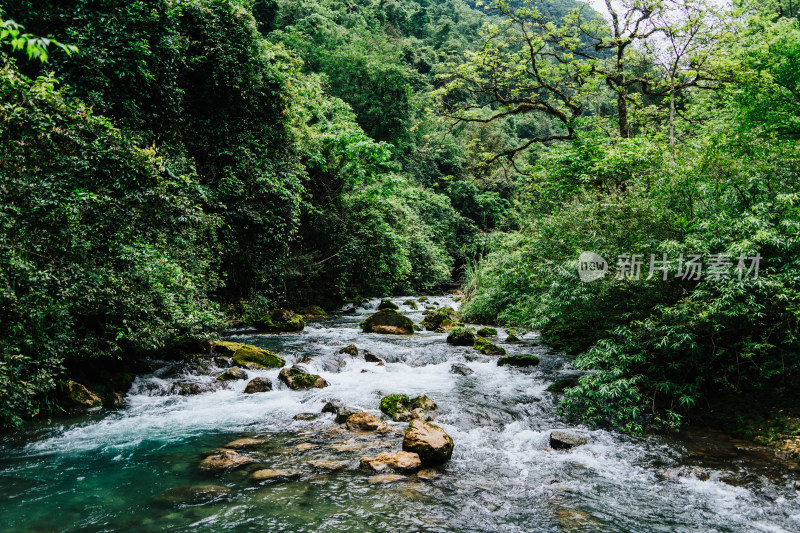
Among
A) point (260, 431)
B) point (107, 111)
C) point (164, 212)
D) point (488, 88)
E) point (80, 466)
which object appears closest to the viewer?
point (80, 466)

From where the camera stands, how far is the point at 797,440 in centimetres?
528

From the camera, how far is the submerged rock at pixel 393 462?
5023 mm

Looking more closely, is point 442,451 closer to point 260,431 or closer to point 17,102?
point 260,431

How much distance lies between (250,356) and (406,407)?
4.55 m

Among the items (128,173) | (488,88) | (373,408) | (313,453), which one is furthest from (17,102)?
(488,88)

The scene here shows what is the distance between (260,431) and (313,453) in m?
1.29

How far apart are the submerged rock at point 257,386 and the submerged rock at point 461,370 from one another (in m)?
4.23

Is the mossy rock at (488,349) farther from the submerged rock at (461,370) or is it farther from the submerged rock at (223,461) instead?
the submerged rock at (223,461)

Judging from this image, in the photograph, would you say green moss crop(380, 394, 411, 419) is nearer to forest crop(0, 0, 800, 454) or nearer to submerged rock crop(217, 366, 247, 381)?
forest crop(0, 0, 800, 454)

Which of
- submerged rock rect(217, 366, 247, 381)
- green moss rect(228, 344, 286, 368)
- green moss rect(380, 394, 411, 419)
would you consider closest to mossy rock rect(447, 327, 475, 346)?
green moss rect(228, 344, 286, 368)

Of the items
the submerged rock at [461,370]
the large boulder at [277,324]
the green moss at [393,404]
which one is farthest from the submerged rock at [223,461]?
the large boulder at [277,324]

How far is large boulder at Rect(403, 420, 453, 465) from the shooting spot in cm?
525

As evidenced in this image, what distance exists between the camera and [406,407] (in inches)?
286

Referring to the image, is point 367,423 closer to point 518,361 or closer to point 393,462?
point 393,462
